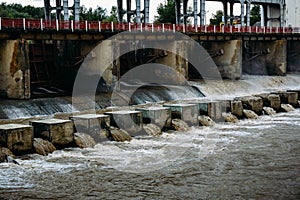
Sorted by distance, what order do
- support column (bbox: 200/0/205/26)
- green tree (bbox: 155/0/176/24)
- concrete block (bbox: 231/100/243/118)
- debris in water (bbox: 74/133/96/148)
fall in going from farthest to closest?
green tree (bbox: 155/0/176/24), support column (bbox: 200/0/205/26), concrete block (bbox: 231/100/243/118), debris in water (bbox: 74/133/96/148)

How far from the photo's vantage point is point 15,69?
2656 centimetres

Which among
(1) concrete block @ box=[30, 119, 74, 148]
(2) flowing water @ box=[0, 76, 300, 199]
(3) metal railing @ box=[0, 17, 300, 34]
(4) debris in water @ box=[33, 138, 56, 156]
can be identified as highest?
(3) metal railing @ box=[0, 17, 300, 34]

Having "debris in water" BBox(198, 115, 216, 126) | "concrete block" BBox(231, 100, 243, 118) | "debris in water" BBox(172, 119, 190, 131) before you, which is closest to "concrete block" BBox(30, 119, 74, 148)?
"debris in water" BBox(172, 119, 190, 131)

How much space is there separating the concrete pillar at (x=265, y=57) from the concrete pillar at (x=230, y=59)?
5.75m

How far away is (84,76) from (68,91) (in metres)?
2.28

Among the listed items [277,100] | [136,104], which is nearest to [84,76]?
[136,104]

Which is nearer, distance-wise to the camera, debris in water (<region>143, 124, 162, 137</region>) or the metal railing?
debris in water (<region>143, 124, 162, 137</region>)

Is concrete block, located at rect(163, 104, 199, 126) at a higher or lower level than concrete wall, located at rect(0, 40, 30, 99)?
lower

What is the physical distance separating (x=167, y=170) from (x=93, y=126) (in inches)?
201

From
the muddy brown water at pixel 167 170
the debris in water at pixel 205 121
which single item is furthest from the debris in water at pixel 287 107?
the muddy brown water at pixel 167 170

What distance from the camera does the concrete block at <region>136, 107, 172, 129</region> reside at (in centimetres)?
2178

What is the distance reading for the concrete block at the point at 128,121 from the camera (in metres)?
20.4

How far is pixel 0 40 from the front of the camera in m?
27.2

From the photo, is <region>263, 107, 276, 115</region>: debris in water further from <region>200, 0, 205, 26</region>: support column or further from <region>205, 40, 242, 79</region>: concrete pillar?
<region>200, 0, 205, 26</region>: support column
